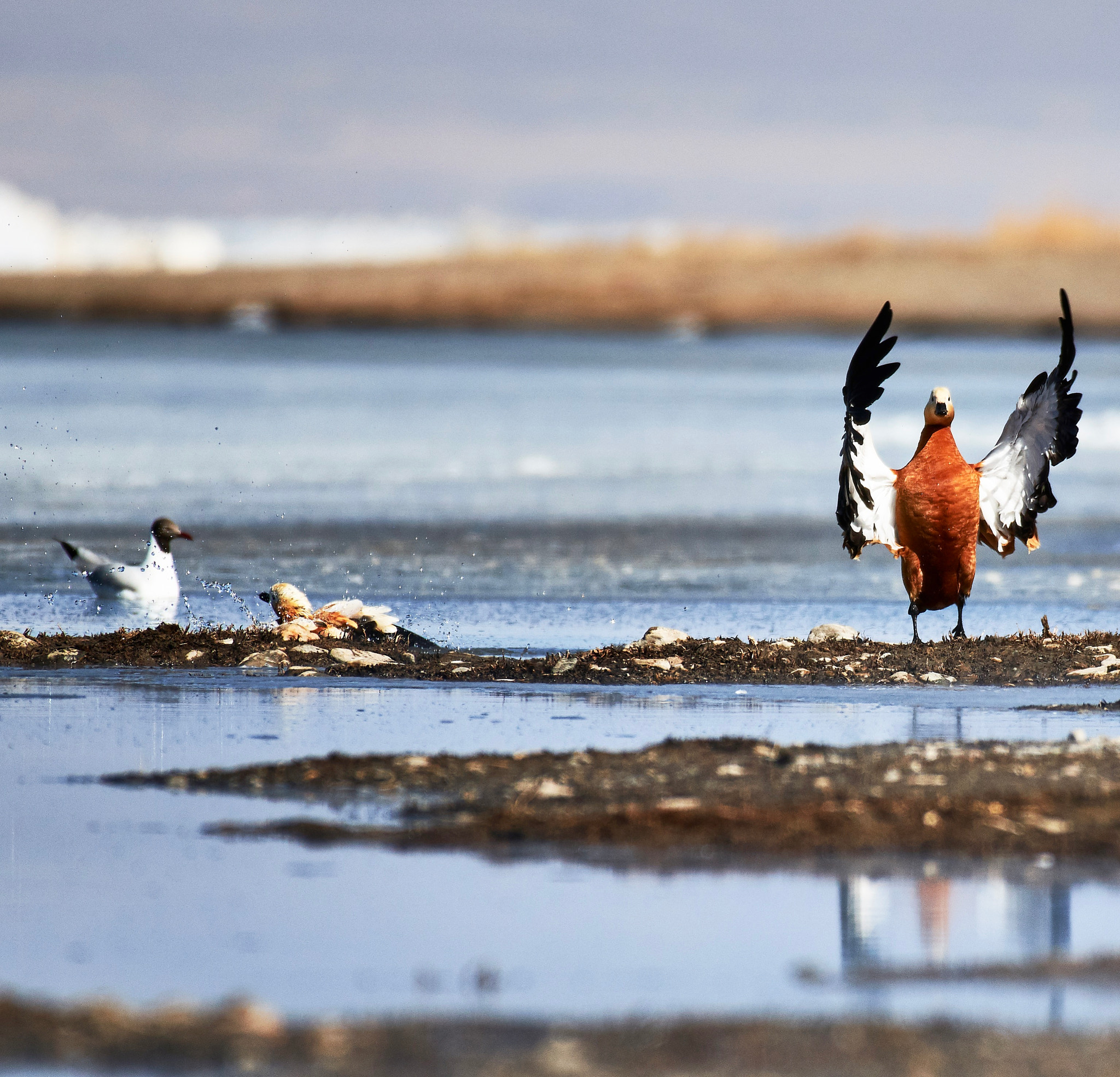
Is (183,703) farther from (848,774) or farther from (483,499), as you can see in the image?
(483,499)

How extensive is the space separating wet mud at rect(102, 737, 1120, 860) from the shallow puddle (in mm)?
235

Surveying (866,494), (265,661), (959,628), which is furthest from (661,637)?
(265,661)

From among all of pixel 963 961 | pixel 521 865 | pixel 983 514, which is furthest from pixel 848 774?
pixel 983 514

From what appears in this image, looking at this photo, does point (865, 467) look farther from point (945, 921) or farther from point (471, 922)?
point (471, 922)

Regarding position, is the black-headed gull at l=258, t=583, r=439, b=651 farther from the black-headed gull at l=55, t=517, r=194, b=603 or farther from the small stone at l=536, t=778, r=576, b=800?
the small stone at l=536, t=778, r=576, b=800

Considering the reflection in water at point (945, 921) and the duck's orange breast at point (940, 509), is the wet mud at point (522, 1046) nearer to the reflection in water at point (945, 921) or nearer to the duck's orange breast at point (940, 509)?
the reflection in water at point (945, 921)

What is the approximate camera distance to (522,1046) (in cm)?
507

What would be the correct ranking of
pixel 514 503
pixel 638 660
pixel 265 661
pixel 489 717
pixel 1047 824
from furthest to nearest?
pixel 514 503 → pixel 265 661 → pixel 638 660 → pixel 489 717 → pixel 1047 824

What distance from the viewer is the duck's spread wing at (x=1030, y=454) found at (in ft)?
41.5

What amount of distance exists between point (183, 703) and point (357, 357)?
7775cm

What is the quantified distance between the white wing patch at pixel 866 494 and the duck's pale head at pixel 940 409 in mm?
408

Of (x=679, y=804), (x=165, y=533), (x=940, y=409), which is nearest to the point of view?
(x=679, y=804)

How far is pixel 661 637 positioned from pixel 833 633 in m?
1.24

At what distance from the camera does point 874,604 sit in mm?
16188
